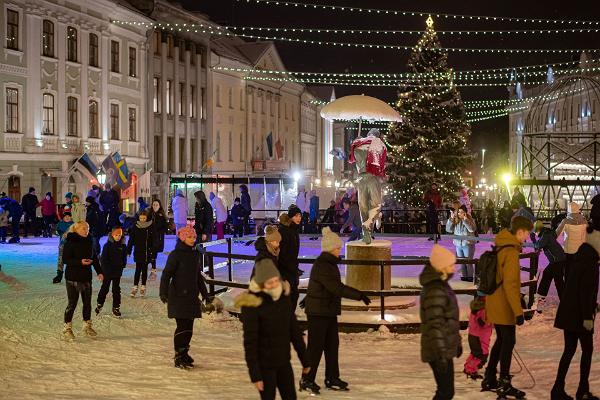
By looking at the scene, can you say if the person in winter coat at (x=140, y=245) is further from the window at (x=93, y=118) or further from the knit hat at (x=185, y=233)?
the window at (x=93, y=118)

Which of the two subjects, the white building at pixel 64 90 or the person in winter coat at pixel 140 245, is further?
the white building at pixel 64 90

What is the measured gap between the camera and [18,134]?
117ft

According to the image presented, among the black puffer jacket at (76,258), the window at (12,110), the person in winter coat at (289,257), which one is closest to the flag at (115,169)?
the window at (12,110)

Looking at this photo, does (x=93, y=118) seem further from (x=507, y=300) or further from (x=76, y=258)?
(x=507, y=300)

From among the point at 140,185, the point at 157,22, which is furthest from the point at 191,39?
the point at 140,185

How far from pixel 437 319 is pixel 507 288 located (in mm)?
1610

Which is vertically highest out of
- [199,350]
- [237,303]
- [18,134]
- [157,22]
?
[157,22]

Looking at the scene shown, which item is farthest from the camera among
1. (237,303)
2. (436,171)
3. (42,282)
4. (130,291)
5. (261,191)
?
(436,171)

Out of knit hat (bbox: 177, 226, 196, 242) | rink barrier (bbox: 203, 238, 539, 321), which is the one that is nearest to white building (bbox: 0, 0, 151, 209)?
rink barrier (bbox: 203, 238, 539, 321)

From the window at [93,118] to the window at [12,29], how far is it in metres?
6.21

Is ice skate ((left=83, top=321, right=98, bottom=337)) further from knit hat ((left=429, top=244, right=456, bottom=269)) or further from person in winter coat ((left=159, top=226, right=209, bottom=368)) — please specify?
knit hat ((left=429, top=244, right=456, bottom=269))

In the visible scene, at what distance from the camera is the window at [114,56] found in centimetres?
4334

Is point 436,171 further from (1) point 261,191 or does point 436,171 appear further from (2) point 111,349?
(2) point 111,349

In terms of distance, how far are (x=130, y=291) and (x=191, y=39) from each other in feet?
125
